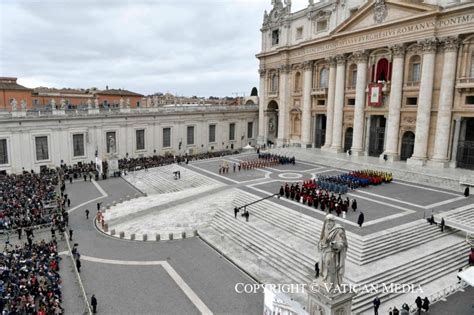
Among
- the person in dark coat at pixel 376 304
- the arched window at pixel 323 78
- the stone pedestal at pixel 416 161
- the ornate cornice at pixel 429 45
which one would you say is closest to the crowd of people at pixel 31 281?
Result: the person in dark coat at pixel 376 304

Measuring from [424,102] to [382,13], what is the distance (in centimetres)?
1012

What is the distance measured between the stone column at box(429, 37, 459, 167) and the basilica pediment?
12.2 feet

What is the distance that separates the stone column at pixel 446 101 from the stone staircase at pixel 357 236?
13973 millimetres

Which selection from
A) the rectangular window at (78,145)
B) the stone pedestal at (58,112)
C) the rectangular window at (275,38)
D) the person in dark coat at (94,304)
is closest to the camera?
the person in dark coat at (94,304)

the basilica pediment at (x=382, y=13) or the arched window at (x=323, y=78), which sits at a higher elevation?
the basilica pediment at (x=382, y=13)

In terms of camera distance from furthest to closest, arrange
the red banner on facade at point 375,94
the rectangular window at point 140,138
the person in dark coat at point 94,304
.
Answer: the rectangular window at point 140,138, the red banner on facade at point 375,94, the person in dark coat at point 94,304

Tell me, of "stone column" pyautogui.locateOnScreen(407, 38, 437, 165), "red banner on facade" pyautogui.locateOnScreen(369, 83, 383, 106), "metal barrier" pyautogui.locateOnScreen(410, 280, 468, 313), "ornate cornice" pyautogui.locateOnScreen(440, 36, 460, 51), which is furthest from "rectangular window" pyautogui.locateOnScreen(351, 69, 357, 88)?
"metal barrier" pyautogui.locateOnScreen(410, 280, 468, 313)

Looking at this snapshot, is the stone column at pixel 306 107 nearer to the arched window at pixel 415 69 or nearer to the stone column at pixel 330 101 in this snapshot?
the stone column at pixel 330 101

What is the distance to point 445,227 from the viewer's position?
67.3 feet

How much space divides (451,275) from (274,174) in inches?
758

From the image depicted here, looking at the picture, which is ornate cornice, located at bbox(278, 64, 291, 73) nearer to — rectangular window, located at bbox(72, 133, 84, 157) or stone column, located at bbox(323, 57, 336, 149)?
stone column, located at bbox(323, 57, 336, 149)

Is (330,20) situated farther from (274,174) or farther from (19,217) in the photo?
(19,217)

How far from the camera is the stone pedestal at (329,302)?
9930 mm

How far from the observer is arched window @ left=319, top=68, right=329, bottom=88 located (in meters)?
44.9
